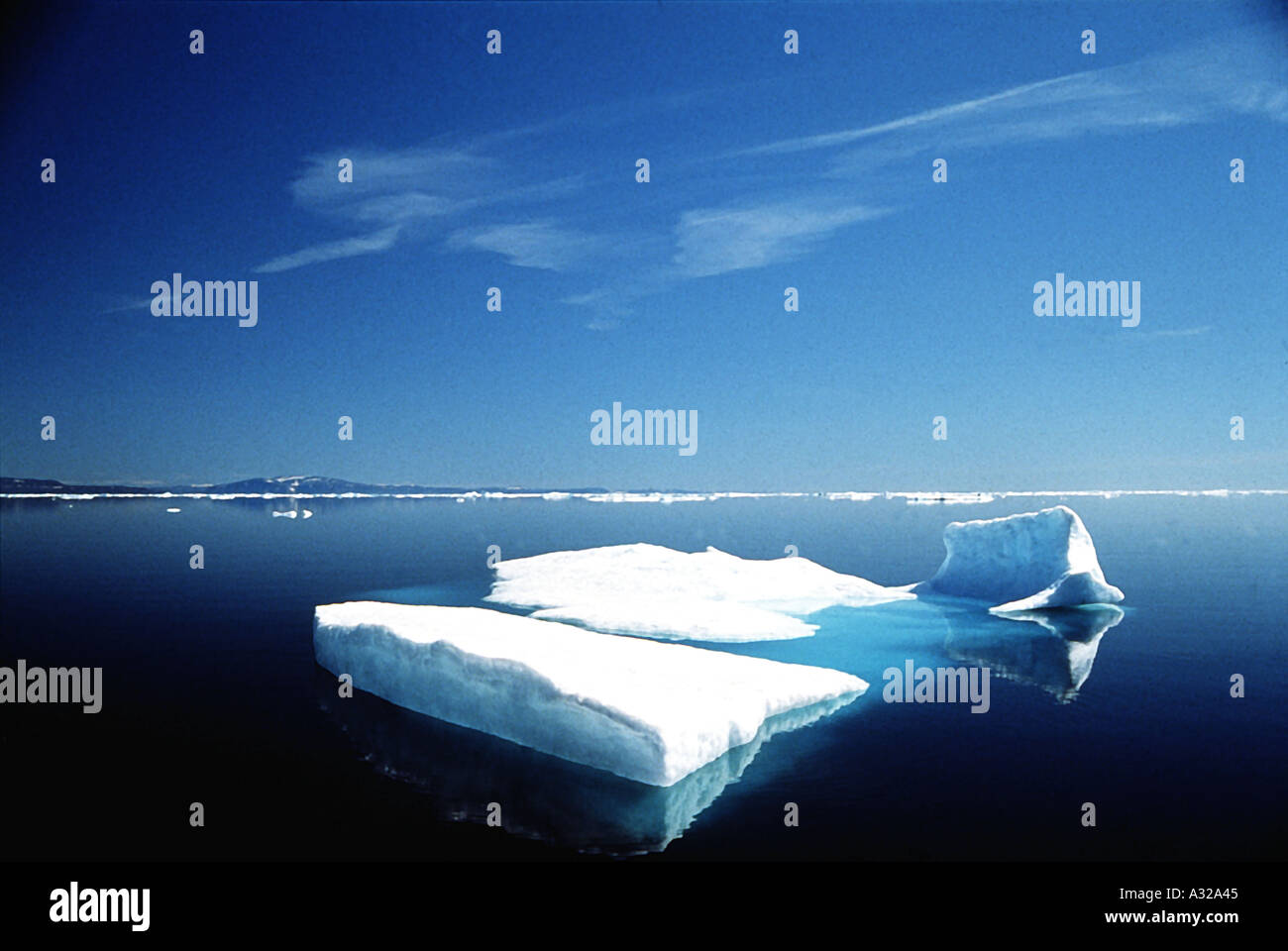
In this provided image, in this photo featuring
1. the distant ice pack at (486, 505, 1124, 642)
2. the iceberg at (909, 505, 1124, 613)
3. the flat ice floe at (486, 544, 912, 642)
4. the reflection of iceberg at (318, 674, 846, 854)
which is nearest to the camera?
the reflection of iceberg at (318, 674, 846, 854)

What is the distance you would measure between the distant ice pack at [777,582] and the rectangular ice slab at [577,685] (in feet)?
24.0

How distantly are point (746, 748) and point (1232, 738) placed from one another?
31.4 feet

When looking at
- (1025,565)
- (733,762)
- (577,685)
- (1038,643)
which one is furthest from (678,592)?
(577,685)

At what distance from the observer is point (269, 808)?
39.1ft

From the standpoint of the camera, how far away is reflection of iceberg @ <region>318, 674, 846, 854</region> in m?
10.9

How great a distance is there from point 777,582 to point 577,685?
19743 millimetres

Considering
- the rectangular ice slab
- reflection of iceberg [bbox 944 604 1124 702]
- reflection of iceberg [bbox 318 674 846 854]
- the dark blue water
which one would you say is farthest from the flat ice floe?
reflection of iceberg [bbox 318 674 846 854]

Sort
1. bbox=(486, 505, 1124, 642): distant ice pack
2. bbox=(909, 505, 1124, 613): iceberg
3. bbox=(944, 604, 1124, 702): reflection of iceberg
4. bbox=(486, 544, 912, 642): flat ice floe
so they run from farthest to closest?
bbox=(909, 505, 1124, 613): iceberg → bbox=(486, 505, 1124, 642): distant ice pack → bbox=(486, 544, 912, 642): flat ice floe → bbox=(944, 604, 1124, 702): reflection of iceberg

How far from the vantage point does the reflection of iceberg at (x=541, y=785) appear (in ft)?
35.7

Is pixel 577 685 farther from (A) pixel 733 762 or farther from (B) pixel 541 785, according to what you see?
(A) pixel 733 762

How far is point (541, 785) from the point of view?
12391 millimetres

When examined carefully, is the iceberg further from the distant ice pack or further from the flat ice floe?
the flat ice floe

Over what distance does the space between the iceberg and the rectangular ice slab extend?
15.4 metres
